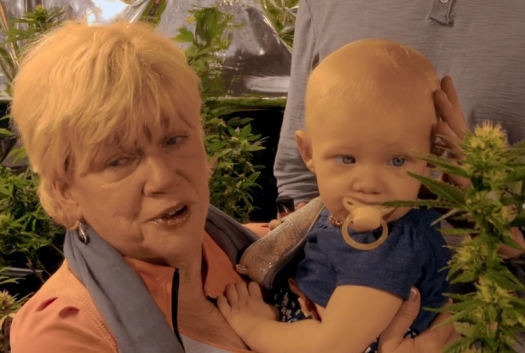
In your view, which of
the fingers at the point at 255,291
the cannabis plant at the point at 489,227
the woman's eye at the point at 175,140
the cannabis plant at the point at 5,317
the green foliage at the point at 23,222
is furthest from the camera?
the green foliage at the point at 23,222

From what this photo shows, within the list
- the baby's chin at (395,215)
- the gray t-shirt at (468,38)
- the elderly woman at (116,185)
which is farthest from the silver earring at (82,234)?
the gray t-shirt at (468,38)

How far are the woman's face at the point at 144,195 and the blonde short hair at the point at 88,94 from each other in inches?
1.1

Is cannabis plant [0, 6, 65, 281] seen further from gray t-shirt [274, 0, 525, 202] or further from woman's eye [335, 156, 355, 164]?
woman's eye [335, 156, 355, 164]

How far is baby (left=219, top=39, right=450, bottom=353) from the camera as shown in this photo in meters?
0.88

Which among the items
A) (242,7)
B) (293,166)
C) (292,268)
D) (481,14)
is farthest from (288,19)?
(292,268)

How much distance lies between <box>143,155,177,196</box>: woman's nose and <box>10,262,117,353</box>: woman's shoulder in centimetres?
20

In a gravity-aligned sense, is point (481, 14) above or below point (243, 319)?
above

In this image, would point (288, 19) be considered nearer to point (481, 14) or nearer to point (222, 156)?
point (222, 156)

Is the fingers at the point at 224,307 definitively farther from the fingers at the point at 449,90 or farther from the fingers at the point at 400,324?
the fingers at the point at 449,90

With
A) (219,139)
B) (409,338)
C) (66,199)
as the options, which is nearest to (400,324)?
(409,338)

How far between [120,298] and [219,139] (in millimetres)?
1133

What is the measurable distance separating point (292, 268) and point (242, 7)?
1.74m

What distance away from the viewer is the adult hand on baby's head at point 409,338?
95 cm

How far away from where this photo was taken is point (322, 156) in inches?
36.5
